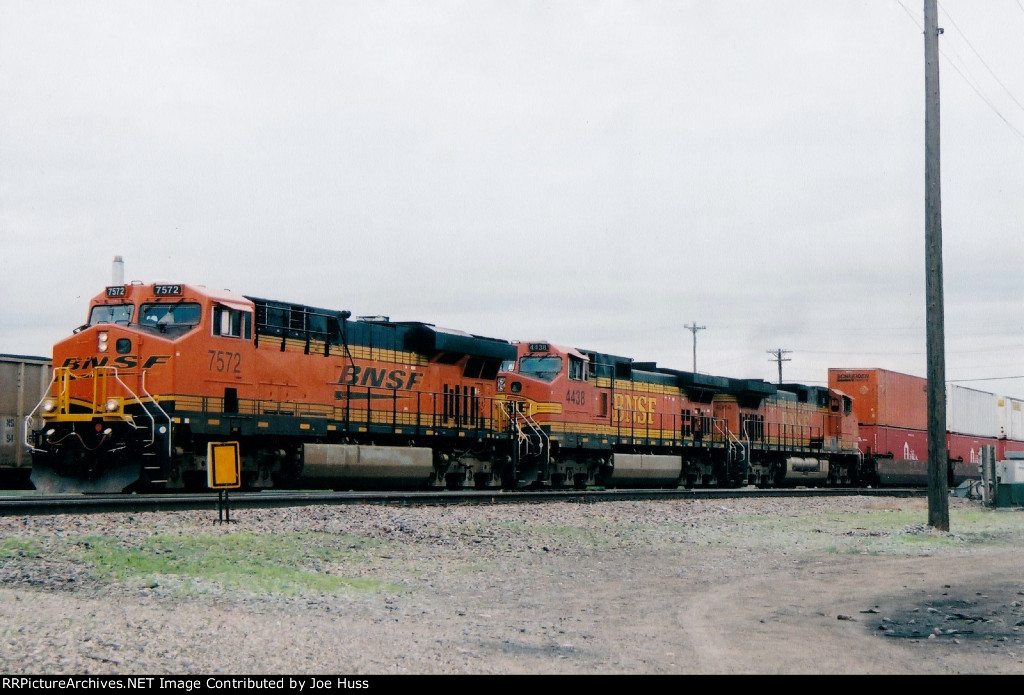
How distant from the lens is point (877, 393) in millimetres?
37969

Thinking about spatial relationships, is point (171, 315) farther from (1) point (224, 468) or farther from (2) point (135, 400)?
(1) point (224, 468)

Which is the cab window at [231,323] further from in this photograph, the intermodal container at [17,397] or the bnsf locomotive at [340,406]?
the intermodal container at [17,397]

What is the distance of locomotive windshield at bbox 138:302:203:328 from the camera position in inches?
696

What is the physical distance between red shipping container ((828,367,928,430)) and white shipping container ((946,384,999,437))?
38.7 inches

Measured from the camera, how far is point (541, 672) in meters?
6.32

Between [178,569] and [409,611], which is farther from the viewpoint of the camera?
[178,569]

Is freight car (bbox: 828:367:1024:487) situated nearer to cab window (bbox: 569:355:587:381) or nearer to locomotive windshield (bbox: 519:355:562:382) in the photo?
cab window (bbox: 569:355:587:381)

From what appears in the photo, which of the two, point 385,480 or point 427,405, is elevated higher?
point 427,405

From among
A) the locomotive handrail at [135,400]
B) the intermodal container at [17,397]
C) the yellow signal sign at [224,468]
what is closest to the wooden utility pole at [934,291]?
the yellow signal sign at [224,468]

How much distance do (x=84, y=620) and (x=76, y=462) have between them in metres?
10.2

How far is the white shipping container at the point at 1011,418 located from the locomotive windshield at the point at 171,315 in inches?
1431

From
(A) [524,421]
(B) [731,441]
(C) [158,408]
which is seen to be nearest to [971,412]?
(B) [731,441]
